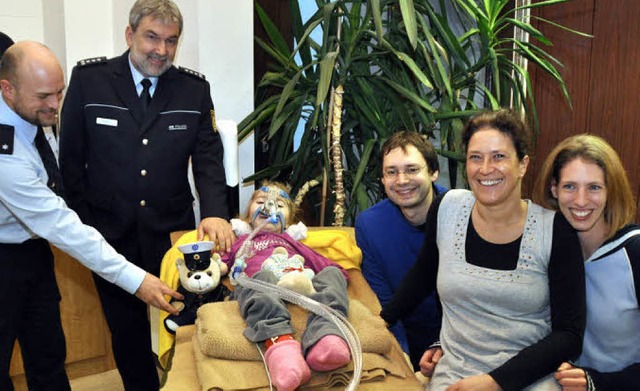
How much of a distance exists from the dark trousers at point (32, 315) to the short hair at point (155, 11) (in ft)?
2.53

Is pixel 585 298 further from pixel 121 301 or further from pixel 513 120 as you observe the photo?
pixel 121 301

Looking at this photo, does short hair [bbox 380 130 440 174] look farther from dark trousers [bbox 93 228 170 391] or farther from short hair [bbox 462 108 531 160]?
dark trousers [bbox 93 228 170 391]

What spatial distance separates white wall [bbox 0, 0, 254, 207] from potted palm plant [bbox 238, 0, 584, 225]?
131mm

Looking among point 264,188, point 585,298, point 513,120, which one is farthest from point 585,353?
point 264,188

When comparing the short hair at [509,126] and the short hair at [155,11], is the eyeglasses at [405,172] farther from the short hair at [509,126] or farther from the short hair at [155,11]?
the short hair at [155,11]

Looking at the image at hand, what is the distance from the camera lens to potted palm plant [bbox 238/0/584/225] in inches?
104

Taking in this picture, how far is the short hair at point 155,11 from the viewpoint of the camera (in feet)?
6.74

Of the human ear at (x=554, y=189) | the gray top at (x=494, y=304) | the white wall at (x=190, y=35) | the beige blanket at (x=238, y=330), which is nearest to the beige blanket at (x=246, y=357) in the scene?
the beige blanket at (x=238, y=330)

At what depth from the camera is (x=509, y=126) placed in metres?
1.62

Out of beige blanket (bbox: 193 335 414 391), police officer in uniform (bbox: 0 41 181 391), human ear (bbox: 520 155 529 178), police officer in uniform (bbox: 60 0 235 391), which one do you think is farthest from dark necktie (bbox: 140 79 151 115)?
human ear (bbox: 520 155 529 178)

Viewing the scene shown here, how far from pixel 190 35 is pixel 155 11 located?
2.30 ft

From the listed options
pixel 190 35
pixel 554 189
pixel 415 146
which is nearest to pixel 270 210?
pixel 415 146

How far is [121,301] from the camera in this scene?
2297mm

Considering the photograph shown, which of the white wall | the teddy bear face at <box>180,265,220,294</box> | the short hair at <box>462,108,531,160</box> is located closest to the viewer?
the short hair at <box>462,108,531,160</box>
